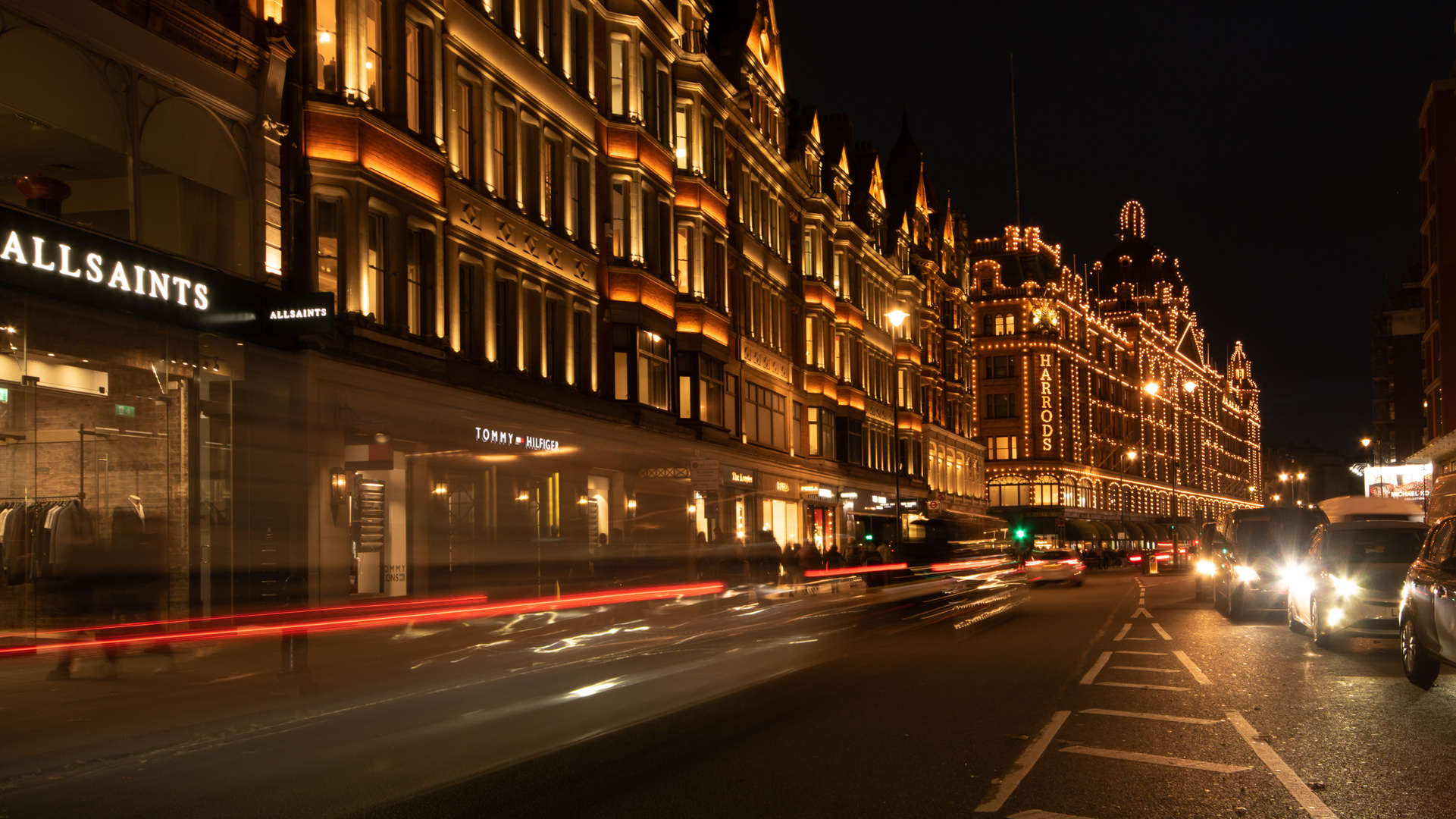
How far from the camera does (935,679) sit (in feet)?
46.8

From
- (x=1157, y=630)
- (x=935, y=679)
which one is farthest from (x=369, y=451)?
(x=1157, y=630)

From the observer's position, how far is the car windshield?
17766 mm

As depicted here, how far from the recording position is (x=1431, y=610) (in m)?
12.3

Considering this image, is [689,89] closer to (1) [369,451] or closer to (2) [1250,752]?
(1) [369,451]

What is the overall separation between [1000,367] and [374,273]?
81018 millimetres

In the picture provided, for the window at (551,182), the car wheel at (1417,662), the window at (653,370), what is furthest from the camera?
the window at (653,370)

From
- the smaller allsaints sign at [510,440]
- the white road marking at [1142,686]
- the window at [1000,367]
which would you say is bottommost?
the white road marking at [1142,686]

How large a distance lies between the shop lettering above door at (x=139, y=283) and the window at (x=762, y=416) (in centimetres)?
2532

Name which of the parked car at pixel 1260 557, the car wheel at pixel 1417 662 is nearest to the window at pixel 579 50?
the parked car at pixel 1260 557

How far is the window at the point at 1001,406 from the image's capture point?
326 ft

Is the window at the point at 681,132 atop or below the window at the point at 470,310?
atop

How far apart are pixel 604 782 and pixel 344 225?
1571 cm

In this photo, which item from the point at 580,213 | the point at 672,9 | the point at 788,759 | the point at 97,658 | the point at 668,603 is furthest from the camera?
the point at 672,9

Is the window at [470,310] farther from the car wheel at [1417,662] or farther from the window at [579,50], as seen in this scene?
the car wheel at [1417,662]
